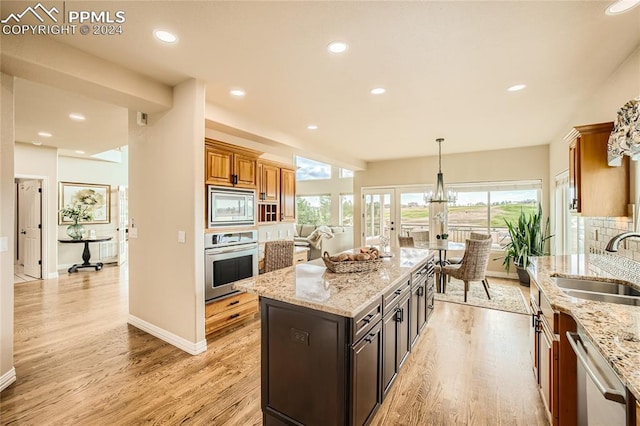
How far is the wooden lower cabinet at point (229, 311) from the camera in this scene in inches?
123

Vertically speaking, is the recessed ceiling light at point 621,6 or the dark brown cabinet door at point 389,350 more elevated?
the recessed ceiling light at point 621,6

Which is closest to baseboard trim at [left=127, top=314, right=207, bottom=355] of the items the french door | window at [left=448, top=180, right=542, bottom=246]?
the french door

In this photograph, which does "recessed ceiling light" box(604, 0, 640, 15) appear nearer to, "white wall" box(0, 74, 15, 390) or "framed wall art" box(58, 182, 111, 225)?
"white wall" box(0, 74, 15, 390)

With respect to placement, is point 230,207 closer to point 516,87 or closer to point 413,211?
point 516,87

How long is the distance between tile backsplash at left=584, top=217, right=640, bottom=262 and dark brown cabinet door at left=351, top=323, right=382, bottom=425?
204cm

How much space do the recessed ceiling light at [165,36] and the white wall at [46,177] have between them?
5.60m

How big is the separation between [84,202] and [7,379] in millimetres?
5873

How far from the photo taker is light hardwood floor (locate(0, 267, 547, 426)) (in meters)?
2.01

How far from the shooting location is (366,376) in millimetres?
1734

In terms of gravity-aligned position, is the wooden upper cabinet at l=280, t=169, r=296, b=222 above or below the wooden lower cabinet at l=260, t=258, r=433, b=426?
above

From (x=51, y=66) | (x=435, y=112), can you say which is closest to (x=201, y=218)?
(x=51, y=66)

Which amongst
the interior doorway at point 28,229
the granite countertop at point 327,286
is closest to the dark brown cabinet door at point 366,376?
the granite countertop at point 327,286

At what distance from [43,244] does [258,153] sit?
541 centimetres

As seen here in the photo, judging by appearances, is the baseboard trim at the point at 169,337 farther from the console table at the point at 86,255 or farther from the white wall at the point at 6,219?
the console table at the point at 86,255
